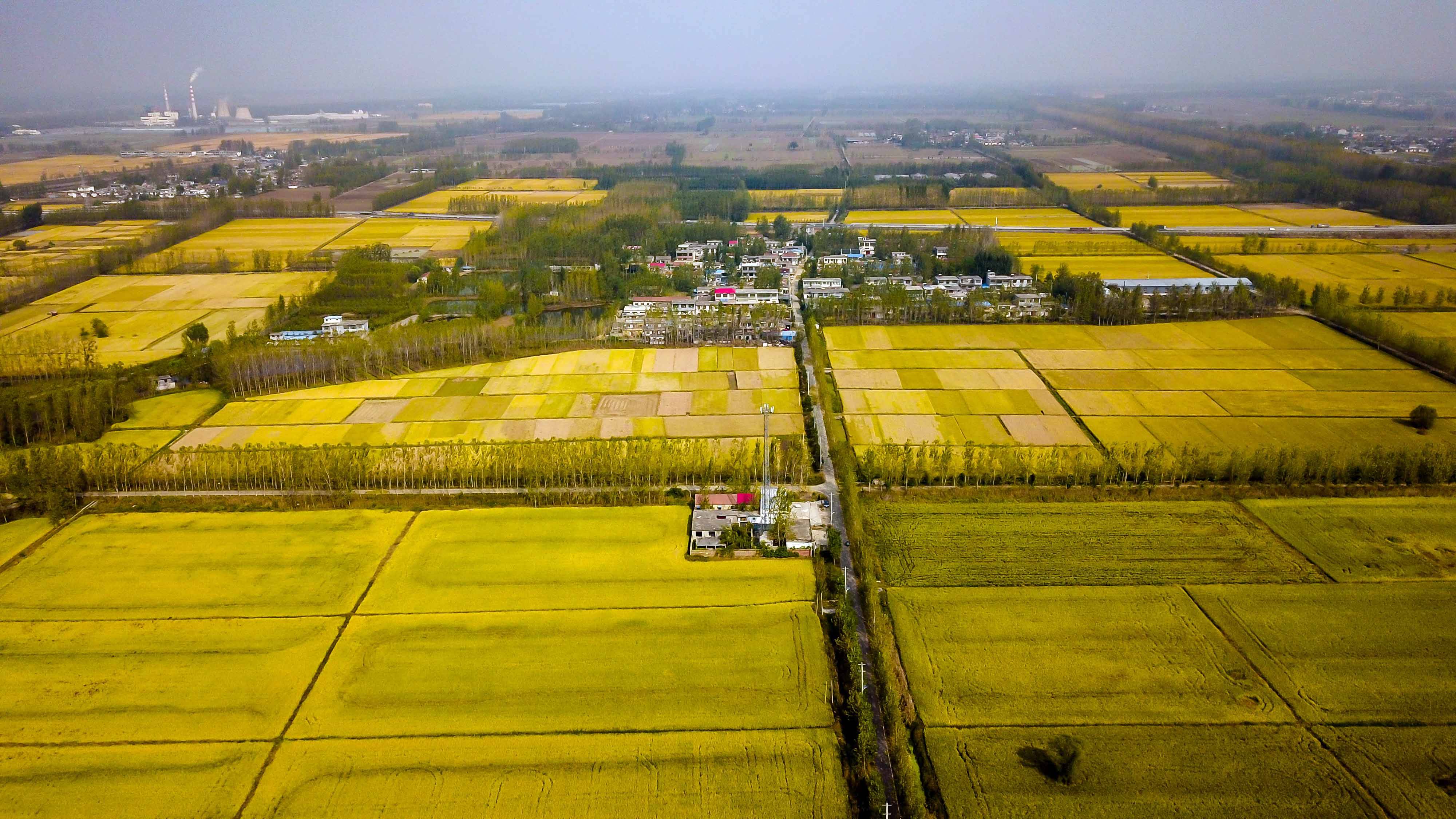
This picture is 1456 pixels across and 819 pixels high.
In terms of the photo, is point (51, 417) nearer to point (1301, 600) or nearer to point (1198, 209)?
point (1301, 600)

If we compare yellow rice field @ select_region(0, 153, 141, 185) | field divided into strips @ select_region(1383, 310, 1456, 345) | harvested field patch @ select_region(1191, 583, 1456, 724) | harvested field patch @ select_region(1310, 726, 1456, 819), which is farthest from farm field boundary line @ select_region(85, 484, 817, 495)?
yellow rice field @ select_region(0, 153, 141, 185)

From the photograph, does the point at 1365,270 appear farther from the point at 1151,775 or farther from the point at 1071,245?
the point at 1151,775

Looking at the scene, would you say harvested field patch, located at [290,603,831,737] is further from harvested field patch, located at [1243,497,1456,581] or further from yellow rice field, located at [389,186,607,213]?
yellow rice field, located at [389,186,607,213]

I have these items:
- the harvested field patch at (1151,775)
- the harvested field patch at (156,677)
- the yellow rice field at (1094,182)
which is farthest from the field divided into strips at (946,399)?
the yellow rice field at (1094,182)

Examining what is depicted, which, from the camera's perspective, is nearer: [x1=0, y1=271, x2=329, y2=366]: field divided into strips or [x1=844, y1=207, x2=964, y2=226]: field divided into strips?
[x1=0, y1=271, x2=329, y2=366]: field divided into strips

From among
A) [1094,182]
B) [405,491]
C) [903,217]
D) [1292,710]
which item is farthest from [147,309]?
A: [1094,182]
